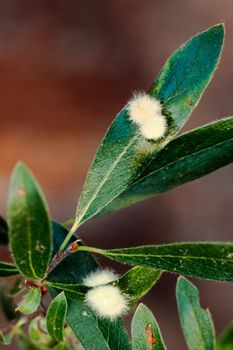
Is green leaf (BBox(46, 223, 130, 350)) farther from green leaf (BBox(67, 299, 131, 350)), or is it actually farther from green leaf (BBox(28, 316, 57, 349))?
green leaf (BBox(28, 316, 57, 349))

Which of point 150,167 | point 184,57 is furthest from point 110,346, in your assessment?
point 184,57

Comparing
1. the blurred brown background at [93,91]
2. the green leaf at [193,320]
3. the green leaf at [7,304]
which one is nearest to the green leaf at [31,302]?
the green leaf at [193,320]

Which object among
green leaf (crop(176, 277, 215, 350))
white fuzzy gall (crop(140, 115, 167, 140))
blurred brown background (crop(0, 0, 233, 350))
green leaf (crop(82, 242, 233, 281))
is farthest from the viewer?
blurred brown background (crop(0, 0, 233, 350))

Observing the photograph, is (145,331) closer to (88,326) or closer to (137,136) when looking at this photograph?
(88,326)

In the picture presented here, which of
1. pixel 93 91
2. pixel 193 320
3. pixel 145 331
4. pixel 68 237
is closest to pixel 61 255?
pixel 68 237

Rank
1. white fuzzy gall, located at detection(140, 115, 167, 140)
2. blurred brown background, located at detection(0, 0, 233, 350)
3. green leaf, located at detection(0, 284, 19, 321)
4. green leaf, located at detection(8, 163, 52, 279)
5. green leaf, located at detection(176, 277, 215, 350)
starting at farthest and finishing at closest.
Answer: blurred brown background, located at detection(0, 0, 233, 350), green leaf, located at detection(0, 284, 19, 321), green leaf, located at detection(176, 277, 215, 350), white fuzzy gall, located at detection(140, 115, 167, 140), green leaf, located at detection(8, 163, 52, 279)

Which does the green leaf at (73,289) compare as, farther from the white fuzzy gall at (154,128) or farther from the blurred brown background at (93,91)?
the blurred brown background at (93,91)

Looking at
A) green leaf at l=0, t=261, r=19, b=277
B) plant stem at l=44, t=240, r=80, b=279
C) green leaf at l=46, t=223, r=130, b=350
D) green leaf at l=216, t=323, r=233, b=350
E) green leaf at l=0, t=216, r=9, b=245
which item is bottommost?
green leaf at l=216, t=323, r=233, b=350

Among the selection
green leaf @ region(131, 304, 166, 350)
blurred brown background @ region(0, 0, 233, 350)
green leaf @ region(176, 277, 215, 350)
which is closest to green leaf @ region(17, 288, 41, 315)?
green leaf @ region(131, 304, 166, 350)
